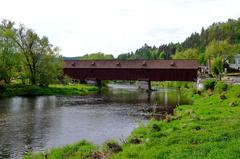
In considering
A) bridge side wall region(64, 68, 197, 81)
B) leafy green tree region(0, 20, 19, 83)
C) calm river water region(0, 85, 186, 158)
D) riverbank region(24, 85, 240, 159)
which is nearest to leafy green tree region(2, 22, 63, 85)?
leafy green tree region(0, 20, 19, 83)

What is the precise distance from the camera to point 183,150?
48.4ft

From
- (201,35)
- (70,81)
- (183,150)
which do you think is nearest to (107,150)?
(183,150)

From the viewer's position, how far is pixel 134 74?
82250mm

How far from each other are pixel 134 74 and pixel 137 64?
2.21 meters

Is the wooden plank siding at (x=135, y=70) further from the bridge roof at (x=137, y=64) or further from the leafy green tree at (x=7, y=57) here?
the leafy green tree at (x=7, y=57)

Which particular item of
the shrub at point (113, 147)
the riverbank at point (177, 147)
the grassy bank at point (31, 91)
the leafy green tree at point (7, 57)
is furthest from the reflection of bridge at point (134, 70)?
the shrub at point (113, 147)

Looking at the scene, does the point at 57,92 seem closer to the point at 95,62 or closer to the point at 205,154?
the point at 95,62

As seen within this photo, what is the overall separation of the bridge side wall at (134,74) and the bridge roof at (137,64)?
65 cm

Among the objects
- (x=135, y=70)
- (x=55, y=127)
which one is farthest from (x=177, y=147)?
(x=135, y=70)

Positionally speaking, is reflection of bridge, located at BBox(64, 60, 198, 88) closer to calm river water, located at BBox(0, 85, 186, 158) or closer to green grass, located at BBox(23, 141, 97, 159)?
calm river water, located at BBox(0, 85, 186, 158)

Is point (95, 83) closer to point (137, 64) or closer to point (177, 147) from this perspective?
point (137, 64)

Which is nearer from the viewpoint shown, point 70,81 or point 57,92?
point 57,92

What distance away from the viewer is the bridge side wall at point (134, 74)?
78188mm

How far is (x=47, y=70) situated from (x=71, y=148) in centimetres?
5279
